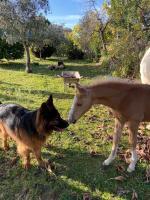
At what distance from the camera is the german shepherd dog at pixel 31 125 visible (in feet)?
17.0

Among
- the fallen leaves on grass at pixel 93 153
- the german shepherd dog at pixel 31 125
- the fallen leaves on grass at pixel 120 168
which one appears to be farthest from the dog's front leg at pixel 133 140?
the german shepherd dog at pixel 31 125

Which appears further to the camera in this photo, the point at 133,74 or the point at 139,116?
the point at 133,74

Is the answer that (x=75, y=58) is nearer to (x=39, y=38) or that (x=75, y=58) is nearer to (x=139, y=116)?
(x=39, y=38)

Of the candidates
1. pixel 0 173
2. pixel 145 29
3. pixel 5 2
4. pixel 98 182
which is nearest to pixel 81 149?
pixel 98 182

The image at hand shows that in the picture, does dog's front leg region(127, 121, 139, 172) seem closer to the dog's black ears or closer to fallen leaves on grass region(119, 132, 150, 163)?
fallen leaves on grass region(119, 132, 150, 163)

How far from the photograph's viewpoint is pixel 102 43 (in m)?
23.1

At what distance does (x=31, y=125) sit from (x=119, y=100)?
155 cm

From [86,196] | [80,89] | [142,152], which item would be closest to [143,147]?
[142,152]

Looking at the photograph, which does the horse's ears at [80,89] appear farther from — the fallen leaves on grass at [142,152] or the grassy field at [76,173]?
the fallen leaves on grass at [142,152]

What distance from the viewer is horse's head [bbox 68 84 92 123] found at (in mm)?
4988

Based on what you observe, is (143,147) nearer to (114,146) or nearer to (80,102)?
(114,146)

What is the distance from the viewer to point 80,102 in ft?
16.5

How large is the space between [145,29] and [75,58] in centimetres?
1320

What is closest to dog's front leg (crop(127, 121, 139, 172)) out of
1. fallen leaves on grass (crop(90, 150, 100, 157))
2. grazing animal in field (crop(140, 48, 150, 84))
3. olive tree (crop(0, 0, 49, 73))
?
fallen leaves on grass (crop(90, 150, 100, 157))
